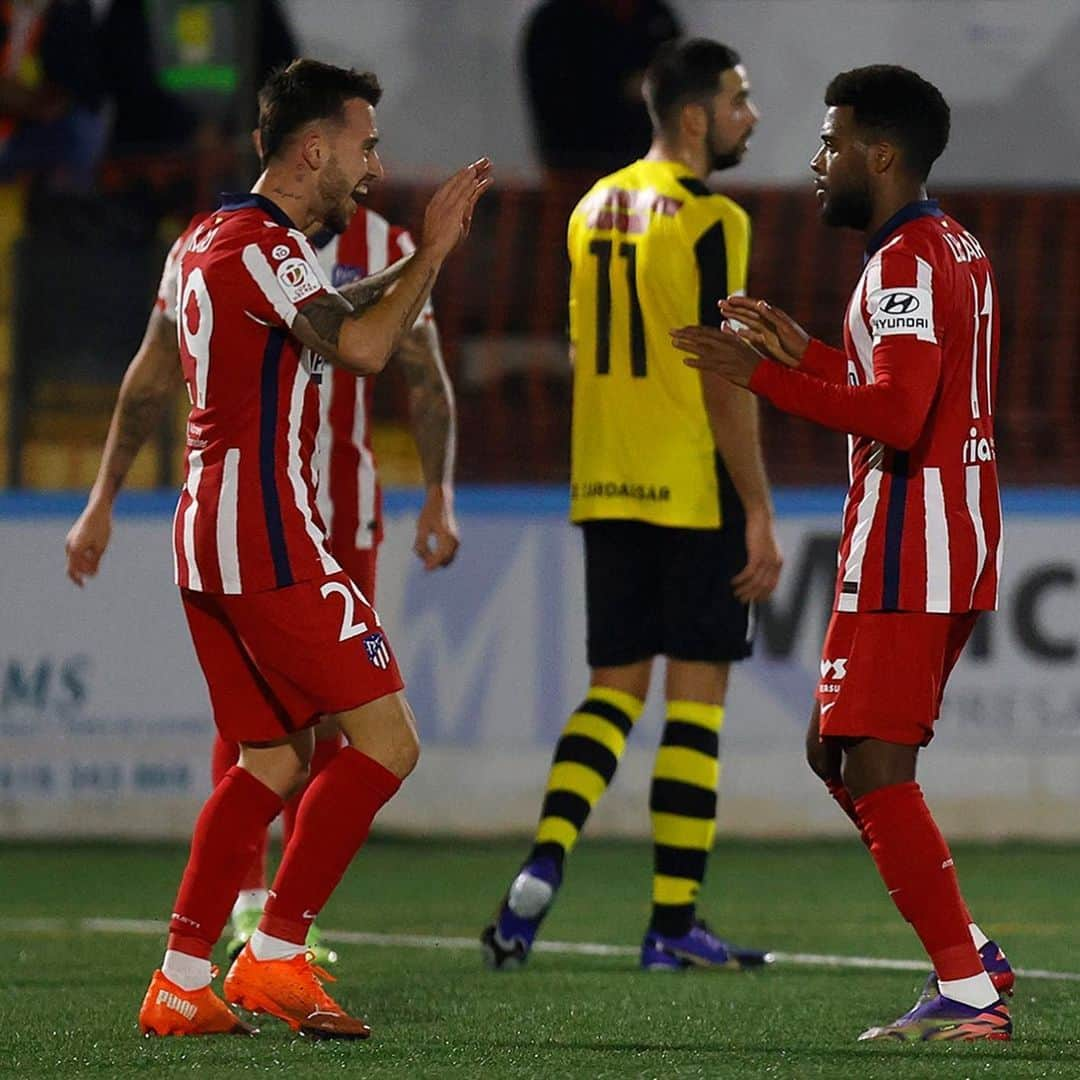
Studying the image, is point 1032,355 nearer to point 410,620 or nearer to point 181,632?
point 410,620

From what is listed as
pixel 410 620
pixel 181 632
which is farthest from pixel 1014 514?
pixel 181 632

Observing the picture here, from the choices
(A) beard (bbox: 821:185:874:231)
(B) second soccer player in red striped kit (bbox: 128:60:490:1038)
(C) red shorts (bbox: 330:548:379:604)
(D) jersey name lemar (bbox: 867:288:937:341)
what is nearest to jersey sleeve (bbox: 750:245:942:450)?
(D) jersey name lemar (bbox: 867:288:937:341)

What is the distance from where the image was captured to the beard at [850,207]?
466 centimetres

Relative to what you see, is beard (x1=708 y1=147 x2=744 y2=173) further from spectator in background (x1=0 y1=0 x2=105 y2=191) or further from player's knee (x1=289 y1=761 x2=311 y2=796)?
spectator in background (x1=0 y1=0 x2=105 y2=191)

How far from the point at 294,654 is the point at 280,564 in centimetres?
16

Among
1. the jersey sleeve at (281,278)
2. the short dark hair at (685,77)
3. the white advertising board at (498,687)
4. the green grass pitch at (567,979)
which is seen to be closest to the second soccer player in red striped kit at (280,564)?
the jersey sleeve at (281,278)

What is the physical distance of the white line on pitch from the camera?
5770mm

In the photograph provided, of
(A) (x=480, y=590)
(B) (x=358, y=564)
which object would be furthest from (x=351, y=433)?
(A) (x=480, y=590)

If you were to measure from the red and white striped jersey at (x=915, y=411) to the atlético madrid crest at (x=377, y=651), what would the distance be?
2.69 feet

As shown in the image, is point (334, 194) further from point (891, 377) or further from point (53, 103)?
point (53, 103)

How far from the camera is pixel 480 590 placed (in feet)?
28.8

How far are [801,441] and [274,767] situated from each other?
4.83m

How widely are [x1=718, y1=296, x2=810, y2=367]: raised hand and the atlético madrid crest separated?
2.79 feet

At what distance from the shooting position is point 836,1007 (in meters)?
5.01
